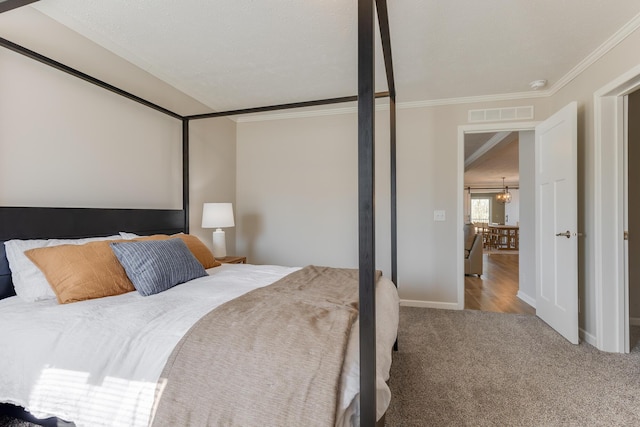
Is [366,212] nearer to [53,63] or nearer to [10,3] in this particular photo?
[10,3]

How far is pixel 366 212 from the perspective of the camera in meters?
1.00

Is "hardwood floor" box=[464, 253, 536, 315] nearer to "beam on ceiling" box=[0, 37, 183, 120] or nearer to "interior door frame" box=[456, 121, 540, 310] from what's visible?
"interior door frame" box=[456, 121, 540, 310]

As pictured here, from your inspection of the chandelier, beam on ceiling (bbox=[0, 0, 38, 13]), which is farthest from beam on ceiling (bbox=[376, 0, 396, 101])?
the chandelier

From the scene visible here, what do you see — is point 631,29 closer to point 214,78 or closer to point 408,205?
point 408,205

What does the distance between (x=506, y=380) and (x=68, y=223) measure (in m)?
3.03

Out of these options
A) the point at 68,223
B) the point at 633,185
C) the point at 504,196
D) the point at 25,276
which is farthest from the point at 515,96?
the point at 504,196

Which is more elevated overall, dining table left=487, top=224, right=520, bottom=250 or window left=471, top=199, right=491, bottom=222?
window left=471, top=199, right=491, bottom=222

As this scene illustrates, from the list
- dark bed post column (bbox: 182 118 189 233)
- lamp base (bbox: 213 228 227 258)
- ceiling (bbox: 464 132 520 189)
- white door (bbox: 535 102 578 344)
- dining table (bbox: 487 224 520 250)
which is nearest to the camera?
white door (bbox: 535 102 578 344)

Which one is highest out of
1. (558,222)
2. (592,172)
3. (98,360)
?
(592,172)

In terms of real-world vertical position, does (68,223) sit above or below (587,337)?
above

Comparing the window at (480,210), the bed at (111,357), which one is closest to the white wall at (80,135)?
the bed at (111,357)

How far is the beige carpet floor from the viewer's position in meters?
1.64

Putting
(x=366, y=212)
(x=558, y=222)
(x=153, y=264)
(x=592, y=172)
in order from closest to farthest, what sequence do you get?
(x=366, y=212), (x=153, y=264), (x=592, y=172), (x=558, y=222)

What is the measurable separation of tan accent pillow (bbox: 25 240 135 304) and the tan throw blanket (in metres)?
0.81
